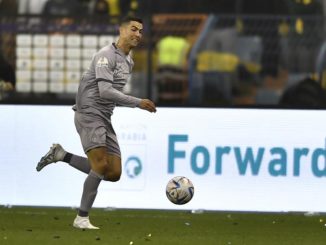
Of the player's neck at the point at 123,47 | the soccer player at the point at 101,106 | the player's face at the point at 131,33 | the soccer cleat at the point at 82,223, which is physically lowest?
the soccer cleat at the point at 82,223

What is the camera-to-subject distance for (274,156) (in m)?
17.9

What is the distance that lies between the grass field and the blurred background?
7.94 feet

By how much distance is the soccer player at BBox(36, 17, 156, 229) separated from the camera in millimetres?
15023

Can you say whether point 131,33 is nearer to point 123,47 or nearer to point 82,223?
point 123,47

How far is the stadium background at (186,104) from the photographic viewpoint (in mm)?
16547

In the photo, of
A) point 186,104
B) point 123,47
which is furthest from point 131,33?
point 186,104

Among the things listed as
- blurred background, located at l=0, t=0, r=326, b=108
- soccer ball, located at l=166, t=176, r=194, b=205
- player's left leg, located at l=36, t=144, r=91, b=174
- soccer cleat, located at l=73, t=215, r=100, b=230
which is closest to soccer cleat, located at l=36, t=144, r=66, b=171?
player's left leg, located at l=36, t=144, r=91, b=174

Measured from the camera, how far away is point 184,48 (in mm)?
20062

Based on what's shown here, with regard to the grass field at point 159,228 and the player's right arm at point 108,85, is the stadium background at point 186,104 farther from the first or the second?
the player's right arm at point 108,85

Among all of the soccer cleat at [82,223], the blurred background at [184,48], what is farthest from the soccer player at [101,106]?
the blurred background at [184,48]

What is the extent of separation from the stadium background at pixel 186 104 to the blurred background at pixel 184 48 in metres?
0.01

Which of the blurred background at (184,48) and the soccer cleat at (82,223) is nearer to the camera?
the soccer cleat at (82,223)

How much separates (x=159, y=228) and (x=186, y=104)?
10.3 feet

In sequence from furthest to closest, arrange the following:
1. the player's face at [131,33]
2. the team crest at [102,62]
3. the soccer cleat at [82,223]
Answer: the soccer cleat at [82,223]
the player's face at [131,33]
the team crest at [102,62]
